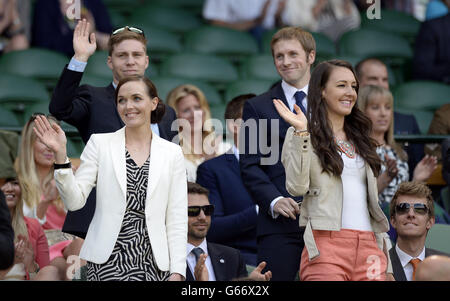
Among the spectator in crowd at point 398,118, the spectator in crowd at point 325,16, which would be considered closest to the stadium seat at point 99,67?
the spectator in crowd at point 325,16

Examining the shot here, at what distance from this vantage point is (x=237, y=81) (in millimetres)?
8734

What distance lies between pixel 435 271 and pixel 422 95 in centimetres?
475

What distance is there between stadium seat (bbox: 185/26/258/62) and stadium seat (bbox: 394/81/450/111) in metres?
1.51

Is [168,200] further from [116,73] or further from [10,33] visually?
[10,33]

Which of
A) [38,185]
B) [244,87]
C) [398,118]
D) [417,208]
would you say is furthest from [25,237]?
[244,87]

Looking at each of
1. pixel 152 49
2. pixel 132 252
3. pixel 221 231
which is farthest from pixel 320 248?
pixel 152 49

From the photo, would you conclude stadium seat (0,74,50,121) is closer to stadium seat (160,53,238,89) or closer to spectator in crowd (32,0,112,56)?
spectator in crowd (32,0,112,56)

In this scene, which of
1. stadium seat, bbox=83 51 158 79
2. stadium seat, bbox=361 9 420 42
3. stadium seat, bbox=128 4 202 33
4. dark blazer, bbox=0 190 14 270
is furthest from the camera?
stadium seat, bbox=361 9 420 42

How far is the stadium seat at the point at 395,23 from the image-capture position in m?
10.3

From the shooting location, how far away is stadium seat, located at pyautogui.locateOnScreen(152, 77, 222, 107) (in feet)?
26.9

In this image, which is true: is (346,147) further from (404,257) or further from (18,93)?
(18,93)

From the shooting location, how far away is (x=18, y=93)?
8.19 m

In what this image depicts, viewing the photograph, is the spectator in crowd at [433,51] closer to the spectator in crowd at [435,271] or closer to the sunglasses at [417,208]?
the sunglasses at [417,208]

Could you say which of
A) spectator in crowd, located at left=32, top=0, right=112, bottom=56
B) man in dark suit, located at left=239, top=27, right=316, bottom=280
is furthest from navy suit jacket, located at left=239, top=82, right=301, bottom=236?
spectator in crowd, located at left=32, top=0, right=112, bottom=56
